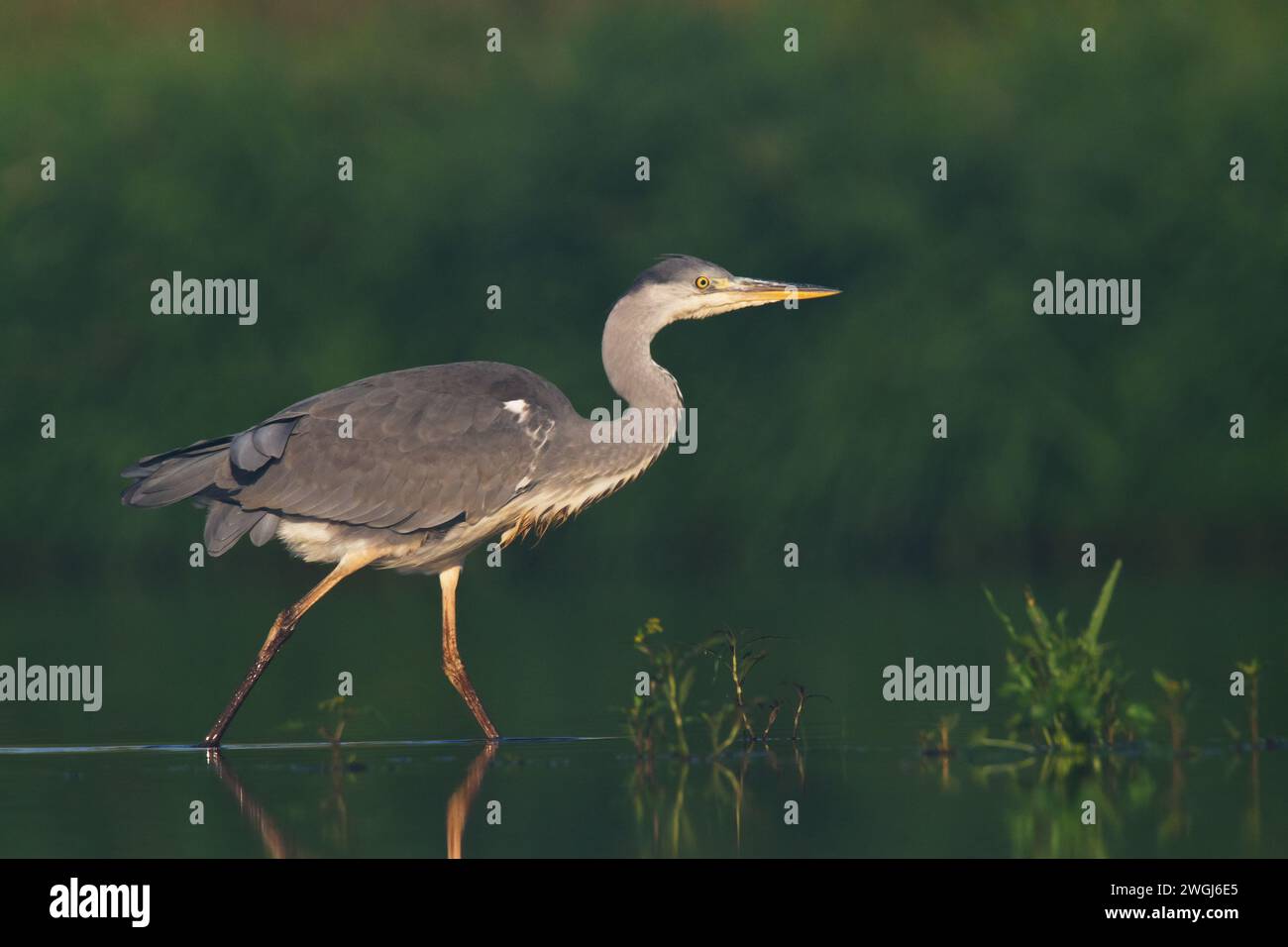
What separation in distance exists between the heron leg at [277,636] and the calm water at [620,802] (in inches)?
11.1

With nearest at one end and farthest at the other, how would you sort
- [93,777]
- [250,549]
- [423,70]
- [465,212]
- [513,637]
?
1. [93,777]
2. [513,637]
3. [250,549]
4. [465,212]
5. [423,70]

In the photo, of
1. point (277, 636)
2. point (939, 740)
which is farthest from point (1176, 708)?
point (277, 636)

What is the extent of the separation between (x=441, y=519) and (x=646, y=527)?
352 inches

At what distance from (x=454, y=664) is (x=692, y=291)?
239 cm

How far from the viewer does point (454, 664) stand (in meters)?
12.4

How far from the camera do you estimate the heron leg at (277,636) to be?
38.1 ft

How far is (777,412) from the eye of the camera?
Result: 21422mm

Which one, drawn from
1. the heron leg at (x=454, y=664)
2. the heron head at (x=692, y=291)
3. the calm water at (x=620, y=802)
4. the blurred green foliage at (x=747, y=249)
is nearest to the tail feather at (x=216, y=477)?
the heron leg at (x=454, y=664)

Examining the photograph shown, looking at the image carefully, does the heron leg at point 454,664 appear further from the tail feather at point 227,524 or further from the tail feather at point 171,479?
the tail feather at point 171,479

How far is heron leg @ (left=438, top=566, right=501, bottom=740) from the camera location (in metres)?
11.8

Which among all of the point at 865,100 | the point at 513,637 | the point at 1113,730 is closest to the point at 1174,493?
the point at 865,100

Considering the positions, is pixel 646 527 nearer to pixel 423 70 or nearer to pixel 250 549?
pixel 250 549

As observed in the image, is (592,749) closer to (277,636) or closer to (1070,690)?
(277,636)

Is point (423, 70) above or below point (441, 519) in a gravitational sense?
above
